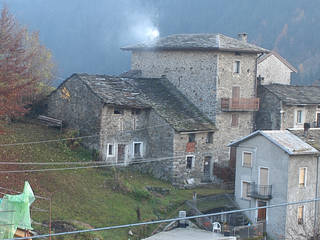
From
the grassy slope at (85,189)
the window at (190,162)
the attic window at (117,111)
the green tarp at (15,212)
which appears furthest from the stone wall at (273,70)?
the green tarp at (15,212)

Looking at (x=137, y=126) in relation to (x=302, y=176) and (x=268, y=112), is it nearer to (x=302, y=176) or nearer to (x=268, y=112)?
(x=268, y=112)

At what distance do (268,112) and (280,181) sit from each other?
35.9 feet

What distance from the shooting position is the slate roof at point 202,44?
41.1m

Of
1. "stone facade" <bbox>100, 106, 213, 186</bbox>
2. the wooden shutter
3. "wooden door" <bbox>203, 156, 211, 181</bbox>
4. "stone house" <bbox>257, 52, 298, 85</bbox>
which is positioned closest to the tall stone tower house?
"wooden door" <bbox>203, 156, 211, 181</bbox>

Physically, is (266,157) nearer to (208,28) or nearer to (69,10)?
(208,28)

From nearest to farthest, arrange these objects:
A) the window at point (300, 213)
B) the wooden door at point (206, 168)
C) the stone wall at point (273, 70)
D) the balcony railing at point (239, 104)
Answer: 1. the window at point (300, 213)
2. the wooden door at point (206, 168)
3. the balcony railing at point (239, 104)
4. the stone wall at point (273, 70)

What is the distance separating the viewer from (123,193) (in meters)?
33.2

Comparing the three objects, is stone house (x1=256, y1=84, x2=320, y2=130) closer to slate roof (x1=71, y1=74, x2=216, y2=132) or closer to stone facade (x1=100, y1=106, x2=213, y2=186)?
slate roof (x1=71, y1=74, x2=216, y2=132)

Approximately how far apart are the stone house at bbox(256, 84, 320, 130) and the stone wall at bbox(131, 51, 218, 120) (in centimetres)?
508

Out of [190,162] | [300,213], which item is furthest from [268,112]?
[300,213]

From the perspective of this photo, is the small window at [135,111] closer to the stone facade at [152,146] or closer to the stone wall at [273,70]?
the stone facade at [152,146]

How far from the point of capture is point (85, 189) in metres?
32.2

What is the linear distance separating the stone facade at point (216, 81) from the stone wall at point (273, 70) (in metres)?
9.64

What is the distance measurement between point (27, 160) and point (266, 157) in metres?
13.1
